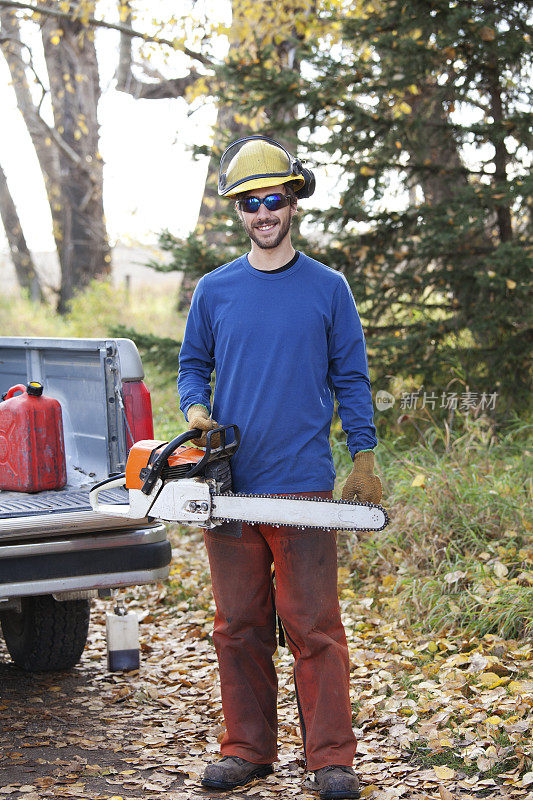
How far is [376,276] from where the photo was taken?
24.5ft

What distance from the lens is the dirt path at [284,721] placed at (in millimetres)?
3434

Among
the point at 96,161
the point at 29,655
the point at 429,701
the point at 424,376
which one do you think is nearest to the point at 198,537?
the point at 424,376

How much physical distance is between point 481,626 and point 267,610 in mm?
1721

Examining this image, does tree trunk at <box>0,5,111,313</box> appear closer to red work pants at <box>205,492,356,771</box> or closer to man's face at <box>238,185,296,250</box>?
man's face at <box>238,185,296,250</box>

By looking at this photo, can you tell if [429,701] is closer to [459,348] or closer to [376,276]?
[459,348]

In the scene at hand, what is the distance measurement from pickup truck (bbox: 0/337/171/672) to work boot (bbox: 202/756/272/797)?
2.83ft

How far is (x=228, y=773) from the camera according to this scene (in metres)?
3.35

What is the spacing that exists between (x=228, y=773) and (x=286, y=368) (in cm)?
149

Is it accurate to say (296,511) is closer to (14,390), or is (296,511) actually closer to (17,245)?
(14,390)

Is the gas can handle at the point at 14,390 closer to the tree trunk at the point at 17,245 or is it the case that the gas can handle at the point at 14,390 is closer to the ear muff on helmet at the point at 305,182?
the ear muff on helmet at the point at 305,182

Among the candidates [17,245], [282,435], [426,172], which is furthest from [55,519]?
[17,245]

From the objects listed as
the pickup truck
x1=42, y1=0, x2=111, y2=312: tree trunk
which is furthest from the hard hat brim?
x1=42, y1=0, x2=111, y2=312: tree trunk

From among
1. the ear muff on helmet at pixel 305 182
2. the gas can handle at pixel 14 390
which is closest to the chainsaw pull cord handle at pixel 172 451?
the ear muff on helmet at pixel 305 182

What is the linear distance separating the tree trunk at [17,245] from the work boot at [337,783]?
16.8 meters
